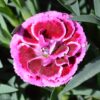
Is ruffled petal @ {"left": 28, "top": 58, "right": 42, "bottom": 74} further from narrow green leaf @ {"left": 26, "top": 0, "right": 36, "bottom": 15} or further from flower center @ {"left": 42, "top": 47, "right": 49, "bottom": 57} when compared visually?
narrow green leaf @ {"left": 26, "top": 0, "right": 36, "bottom": 15}

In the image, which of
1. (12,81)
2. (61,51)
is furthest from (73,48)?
(12,81)

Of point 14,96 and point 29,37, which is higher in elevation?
point 29,37

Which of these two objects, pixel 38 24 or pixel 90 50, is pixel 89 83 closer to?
pixel 90 50

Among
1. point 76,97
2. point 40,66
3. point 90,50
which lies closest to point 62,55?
point 40,66

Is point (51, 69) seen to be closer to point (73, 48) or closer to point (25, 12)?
point (73, 48)

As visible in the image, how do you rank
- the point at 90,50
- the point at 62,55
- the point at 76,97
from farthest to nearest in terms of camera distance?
the point at 76,97
the point at 90,50
the point at 62,55

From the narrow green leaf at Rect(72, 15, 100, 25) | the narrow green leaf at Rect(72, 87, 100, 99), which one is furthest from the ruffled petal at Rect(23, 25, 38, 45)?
the narrow green leaf at Rect(72, 87, 100, 99)
